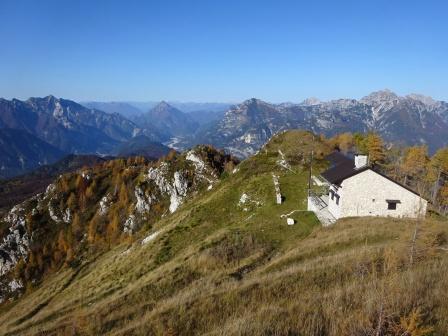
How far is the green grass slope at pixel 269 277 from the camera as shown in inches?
348

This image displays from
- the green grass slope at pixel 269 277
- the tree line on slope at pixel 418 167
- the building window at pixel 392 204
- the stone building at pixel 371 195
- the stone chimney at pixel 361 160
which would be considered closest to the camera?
the green grass slope at pixel 269 277

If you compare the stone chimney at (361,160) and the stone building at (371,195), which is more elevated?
the stone chimney at (361,160)

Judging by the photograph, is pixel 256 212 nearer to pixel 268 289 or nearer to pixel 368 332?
pixel 268 289

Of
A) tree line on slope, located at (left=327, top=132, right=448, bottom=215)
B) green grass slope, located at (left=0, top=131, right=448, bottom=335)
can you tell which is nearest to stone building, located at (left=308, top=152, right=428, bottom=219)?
green grass slope, located at (left=0, top=131, right=448, bottom=335)

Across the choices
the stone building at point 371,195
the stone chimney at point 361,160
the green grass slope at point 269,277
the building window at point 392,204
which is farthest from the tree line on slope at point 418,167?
the stone building at point 371,195

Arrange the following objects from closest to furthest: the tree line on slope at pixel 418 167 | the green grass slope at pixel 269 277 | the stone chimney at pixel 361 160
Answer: the green grass slope at pixel 269 277, the stone chimney at pixel 361 160, the tree line on slope at pixel 418 167

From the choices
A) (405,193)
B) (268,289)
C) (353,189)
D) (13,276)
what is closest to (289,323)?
(268,289)

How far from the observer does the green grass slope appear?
29.0ft

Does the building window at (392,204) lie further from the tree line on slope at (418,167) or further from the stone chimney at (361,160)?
the tree line on slope at (418,167)

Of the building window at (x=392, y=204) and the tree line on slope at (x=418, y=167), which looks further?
the tree line on slope at (x=418, y=167)

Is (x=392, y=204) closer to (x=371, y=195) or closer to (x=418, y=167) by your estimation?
(x=371, y=195)

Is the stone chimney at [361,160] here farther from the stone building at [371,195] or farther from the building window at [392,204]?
the building window at [392,204]

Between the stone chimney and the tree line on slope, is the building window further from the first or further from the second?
the tree line on slope

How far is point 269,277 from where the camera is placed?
18156 millimetres
